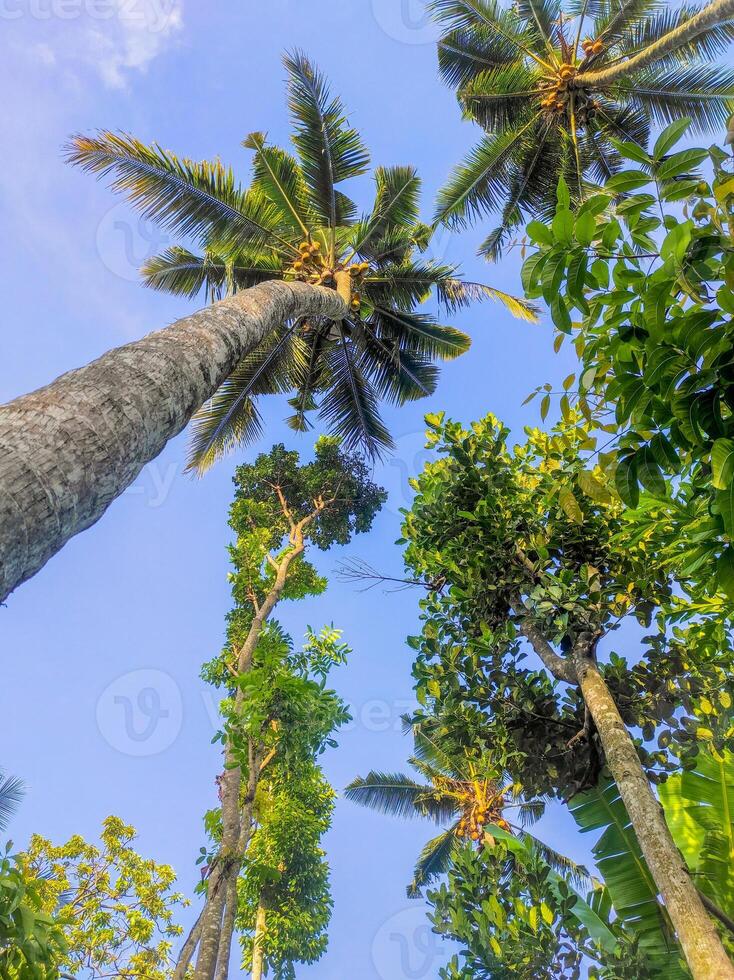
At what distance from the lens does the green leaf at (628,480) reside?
220cm

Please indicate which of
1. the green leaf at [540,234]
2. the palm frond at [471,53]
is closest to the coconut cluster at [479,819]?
the green leaf at [540,234]

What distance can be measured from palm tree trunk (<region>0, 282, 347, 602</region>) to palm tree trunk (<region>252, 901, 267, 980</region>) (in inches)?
419

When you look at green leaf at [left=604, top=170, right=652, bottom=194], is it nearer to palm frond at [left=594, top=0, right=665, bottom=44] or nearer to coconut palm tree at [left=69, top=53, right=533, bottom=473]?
coconut palm tree at [left=69, top=53, right=533, bottom=473]

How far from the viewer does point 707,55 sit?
10.4m

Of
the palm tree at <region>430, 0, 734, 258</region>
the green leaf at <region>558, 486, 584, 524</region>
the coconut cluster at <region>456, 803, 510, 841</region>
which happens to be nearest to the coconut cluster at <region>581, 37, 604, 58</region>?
the palm tree at <region>430, 0, 734, 258</region>

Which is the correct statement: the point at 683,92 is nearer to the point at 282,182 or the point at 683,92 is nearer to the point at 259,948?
the point at 282,182

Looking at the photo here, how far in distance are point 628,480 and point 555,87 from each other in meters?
11.0

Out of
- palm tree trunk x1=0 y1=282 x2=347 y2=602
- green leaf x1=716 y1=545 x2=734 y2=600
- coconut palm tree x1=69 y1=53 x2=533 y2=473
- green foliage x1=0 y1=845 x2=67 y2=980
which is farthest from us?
coconut palm tree x1=69 y1=53 x2=533 y2=473

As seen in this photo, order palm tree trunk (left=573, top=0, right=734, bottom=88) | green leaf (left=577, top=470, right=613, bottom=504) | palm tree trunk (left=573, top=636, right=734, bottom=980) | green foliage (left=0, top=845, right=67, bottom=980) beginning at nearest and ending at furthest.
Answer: green leaf (left=577, top=470, right=613, bottom=504) < palm tree trunk (left=573, top=636, right=734, bottom=980) < green foliage (left=0, top=845, right=67, bottom=980) < palm tree trunk (left=573, top=0, right=734, bottom=88)

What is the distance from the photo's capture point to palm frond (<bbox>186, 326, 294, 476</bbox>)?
10.9 metres

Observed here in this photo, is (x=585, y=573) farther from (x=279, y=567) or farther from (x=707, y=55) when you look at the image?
(x=707, y=55)

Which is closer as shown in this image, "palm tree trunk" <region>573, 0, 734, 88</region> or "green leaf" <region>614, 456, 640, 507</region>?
"green leaf" <region>614, 456, 640, 507</region>

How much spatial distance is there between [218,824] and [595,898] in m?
3.97

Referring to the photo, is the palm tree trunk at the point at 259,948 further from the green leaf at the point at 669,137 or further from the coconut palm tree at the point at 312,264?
the green leaf at the point at 669,137
